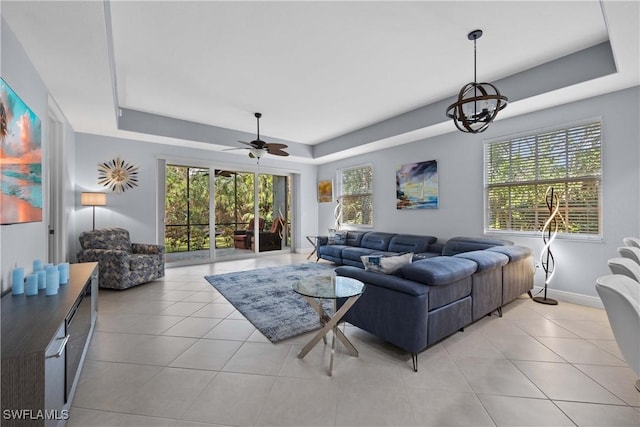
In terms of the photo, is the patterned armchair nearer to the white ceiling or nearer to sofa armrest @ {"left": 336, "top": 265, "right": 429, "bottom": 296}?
the white ceiling

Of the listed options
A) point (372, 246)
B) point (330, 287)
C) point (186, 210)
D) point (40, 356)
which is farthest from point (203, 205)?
point (40, 356)

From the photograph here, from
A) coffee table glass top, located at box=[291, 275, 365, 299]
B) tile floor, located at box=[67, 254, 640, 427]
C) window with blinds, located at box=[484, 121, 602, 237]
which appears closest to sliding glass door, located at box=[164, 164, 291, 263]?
tile floor, located at box=[67, 254, 640, 427]

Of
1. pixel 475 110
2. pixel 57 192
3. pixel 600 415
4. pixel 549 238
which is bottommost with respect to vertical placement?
pixel 600 415

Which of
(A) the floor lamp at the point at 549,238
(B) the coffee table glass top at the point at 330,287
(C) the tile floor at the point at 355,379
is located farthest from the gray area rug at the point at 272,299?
(A) the floor lamp at the point at 549,238

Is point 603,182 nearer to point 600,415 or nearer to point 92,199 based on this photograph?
point 600,415

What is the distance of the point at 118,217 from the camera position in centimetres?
521

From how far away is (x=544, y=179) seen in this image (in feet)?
12.7

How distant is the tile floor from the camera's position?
165 centimetres

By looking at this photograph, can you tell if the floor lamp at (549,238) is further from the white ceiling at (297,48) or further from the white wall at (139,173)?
the white wall at (139,173)

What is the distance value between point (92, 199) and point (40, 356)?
428 cm

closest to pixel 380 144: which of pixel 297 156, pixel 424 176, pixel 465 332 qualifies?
pixel 424 176

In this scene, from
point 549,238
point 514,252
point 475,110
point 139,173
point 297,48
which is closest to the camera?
point 475,110

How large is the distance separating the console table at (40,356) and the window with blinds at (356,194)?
546 centimetres

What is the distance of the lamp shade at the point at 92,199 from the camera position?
4.52 m
